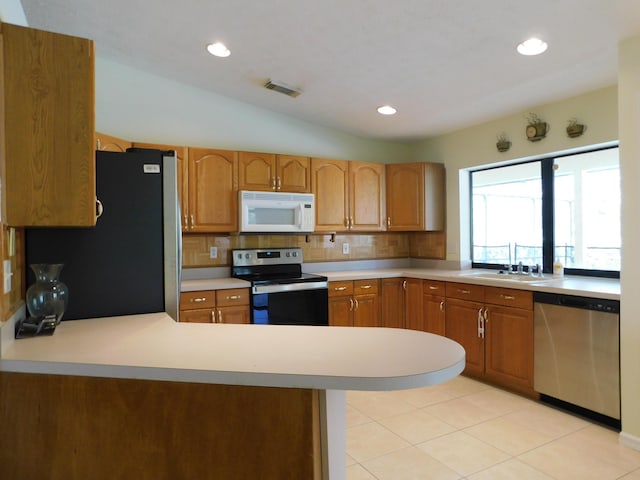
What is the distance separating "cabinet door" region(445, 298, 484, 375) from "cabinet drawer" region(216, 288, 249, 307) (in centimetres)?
178

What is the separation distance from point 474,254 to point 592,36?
2.37 meters

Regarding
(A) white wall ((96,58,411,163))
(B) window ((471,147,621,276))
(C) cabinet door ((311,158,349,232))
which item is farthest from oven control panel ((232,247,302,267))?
(B) window ((471,147,621,276))

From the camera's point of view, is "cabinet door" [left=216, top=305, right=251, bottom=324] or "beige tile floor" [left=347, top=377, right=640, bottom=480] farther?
"cabinet door" [left=216, top=305, right=251, bottom=324]

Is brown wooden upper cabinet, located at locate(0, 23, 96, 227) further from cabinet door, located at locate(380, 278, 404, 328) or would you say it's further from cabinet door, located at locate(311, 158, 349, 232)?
cabinet door, located at locate(380, 278, 404, 328)

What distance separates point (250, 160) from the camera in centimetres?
370

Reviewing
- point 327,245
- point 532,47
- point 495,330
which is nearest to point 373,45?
point 532,47

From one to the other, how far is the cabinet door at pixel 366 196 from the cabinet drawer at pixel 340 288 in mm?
627

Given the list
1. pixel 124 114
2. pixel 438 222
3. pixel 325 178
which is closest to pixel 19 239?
pixel 124 114

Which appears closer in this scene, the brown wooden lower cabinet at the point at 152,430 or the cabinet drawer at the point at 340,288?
the brown wooden lower cabinet at the point at 152,430

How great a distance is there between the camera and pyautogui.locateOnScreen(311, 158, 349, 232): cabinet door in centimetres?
402

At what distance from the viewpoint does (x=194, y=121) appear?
3762 mm

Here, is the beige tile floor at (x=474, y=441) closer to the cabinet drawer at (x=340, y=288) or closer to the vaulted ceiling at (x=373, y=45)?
the cabinet drawer at (x=340, y=288)

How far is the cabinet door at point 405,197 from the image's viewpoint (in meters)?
4.28

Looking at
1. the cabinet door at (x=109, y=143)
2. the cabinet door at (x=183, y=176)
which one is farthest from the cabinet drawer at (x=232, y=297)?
the cabinet door at (x=109, y=143)
